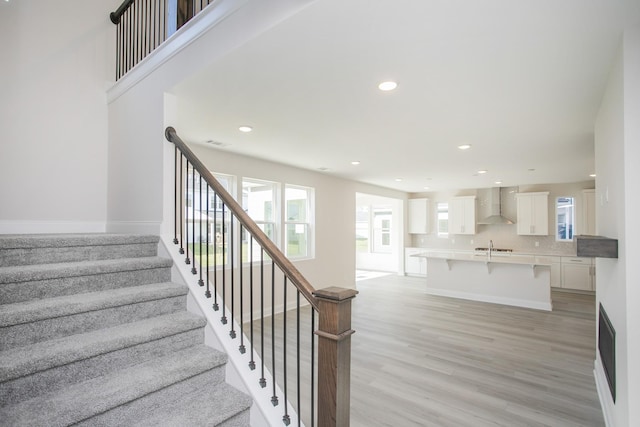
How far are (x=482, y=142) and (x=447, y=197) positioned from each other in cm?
573

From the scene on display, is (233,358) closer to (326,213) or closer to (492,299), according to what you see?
(326,213)

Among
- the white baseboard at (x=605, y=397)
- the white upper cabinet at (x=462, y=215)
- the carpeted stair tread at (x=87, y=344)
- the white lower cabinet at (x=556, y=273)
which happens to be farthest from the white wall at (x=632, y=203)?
the white upper cabinet at (x=462, y=215)

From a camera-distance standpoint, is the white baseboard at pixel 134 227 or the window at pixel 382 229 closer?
the white baseboard at pixel 134 227

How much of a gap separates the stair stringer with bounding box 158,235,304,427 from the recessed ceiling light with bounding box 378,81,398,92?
76.6 inches

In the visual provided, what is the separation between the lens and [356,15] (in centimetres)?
167

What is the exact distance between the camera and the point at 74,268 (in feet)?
6.72

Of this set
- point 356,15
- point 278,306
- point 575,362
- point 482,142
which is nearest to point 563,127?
point 482,142

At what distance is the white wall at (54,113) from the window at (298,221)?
9.80 ft

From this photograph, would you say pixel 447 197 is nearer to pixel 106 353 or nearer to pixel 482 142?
pixel 482 142

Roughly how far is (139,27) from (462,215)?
8.22m

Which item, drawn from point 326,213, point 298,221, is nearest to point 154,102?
point 298,221

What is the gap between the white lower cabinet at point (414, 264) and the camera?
940 cm

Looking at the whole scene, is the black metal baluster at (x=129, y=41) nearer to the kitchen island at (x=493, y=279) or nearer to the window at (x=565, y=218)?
the kitchen island at (x=493, y=279)

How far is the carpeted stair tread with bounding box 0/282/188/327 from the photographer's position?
165 cm
